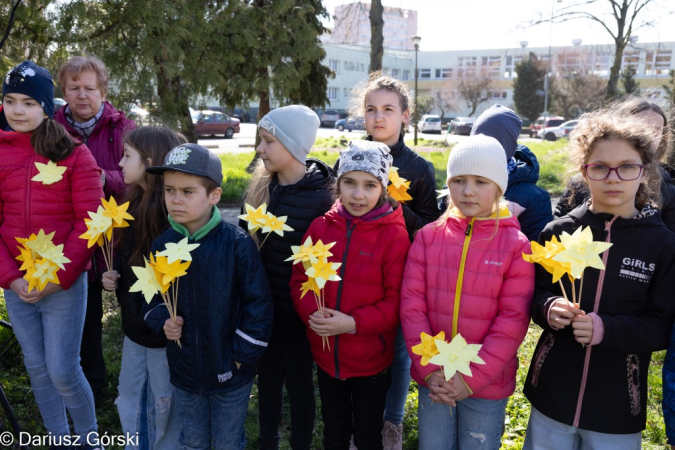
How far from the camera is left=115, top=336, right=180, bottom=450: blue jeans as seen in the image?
8.25ft

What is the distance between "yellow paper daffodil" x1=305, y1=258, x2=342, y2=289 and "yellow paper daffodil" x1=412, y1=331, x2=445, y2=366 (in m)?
0.42

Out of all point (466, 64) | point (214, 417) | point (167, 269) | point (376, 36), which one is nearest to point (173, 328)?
point (167, 269)

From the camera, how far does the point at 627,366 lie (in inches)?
79.9

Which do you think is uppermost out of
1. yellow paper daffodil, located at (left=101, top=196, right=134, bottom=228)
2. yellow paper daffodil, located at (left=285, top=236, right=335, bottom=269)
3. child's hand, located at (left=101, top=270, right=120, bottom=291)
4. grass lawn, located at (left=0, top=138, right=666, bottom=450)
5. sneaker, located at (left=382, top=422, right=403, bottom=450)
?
yellow paper daffodil, located at (left=101, top=196, right=134, bottom=228)

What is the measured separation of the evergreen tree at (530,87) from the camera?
50.0 meters

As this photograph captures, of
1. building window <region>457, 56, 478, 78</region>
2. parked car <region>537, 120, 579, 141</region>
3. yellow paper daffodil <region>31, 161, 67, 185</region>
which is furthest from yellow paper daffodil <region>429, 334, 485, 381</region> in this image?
building window <region>457, 56, 478, 78</region>

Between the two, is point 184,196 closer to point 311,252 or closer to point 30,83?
point 311,252

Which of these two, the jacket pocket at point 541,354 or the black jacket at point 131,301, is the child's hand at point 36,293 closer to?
the black jacket at point 131,301

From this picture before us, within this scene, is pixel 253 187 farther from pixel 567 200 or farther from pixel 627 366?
pixel 627 366

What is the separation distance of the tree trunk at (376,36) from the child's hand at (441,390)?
11.9 m

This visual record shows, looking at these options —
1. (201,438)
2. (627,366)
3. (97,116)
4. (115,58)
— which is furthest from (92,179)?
(115,58)

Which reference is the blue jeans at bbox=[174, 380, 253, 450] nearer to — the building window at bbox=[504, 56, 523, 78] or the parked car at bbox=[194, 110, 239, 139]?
the parked car at bbox=[194, 110, 239, 139]

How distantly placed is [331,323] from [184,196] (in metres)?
0.85

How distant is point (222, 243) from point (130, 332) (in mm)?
675
